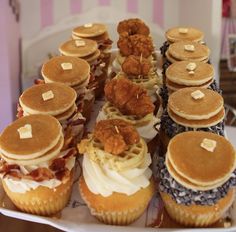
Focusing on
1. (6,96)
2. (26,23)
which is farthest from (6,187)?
(26,23)

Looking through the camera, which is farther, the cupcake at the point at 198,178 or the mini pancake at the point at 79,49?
the mini pancake at the point at 79,49

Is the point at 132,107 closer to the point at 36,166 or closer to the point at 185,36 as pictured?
the point at 36,166

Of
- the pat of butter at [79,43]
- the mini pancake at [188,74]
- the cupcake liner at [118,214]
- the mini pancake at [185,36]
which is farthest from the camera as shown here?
the mini pancake at [185,36]

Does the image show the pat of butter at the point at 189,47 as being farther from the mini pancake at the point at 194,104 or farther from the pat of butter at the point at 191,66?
the mini pancake at the point at 194,104

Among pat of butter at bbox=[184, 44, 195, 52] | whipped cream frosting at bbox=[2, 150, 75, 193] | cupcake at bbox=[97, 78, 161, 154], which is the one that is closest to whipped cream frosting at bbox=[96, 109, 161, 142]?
cupcake at bbox=[97, 78, 161, 154]

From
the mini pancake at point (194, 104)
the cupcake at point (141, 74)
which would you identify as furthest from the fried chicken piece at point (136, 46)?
the mini pancake at point (194, 104)

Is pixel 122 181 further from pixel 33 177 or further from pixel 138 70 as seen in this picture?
pixel 138 70

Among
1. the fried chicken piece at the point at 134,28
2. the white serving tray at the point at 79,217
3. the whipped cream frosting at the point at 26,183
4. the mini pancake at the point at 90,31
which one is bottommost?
the white serving tray at the point at 79,217
